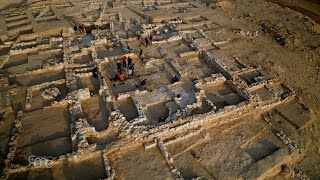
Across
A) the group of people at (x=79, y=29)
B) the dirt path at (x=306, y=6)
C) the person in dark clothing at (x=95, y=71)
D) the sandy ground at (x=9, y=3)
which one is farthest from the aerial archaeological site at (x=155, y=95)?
the dirt path at (x=306, y=6)

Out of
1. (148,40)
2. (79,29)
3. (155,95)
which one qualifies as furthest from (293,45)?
(79,29)

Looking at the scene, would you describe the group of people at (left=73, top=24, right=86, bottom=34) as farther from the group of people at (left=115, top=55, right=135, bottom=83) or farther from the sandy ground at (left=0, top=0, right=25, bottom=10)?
the sandy ground at (left=0, top=0, right=25, bottom=10)

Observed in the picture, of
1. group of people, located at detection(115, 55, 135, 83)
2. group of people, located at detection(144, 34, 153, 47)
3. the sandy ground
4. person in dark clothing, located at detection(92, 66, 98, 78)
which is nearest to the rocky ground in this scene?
group of people, located at detection(144, 34, 153, 47)

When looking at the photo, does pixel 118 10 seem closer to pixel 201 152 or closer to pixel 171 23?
pixel 171 23

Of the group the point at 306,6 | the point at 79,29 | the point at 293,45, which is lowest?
the point at 293,45

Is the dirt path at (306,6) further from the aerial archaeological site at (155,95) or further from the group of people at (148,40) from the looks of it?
the group of people at (148,40)

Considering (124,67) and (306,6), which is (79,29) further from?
(306,6)

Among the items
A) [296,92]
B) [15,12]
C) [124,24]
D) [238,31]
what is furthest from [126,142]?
[15,12]

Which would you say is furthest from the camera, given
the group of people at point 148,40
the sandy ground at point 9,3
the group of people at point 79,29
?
the sandy ground at point 9,3

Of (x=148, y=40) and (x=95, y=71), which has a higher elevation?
(x=148, y=40)
